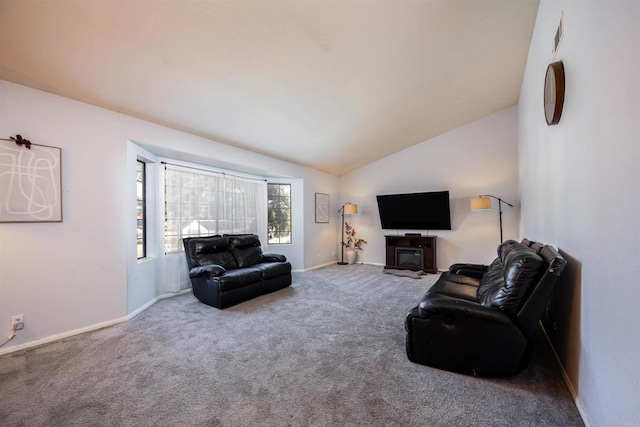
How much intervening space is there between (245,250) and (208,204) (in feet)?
3.55

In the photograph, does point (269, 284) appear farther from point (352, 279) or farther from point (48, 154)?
point (48, 154)

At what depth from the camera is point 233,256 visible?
4543 mm

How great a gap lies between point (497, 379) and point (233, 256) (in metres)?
3.90

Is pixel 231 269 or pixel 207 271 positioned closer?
pixel 207 271

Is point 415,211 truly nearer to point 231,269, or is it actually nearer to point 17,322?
point 231,269

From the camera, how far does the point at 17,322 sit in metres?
2.53

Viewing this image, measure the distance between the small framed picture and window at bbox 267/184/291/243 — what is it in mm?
828

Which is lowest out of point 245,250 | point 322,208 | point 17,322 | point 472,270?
point 17,322

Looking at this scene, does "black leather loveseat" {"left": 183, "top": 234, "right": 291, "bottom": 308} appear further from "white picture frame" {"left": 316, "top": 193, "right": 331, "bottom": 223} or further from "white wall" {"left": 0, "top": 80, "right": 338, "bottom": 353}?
"white picture frame" {"left": 316, "top": 193, "right": 331, "bottom": 223}

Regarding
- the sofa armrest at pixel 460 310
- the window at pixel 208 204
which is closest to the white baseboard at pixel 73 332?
the window at pixel 208 204

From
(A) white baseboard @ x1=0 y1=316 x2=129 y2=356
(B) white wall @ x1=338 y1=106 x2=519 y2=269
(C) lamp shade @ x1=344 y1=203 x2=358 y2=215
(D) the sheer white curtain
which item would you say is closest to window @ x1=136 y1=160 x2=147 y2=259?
Answer: (D) the sheer white curtain

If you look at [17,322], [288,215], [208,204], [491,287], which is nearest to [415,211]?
[288,215]

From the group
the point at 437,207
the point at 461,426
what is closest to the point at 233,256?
the point at 461,426

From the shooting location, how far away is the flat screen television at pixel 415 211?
5730 millimetres
